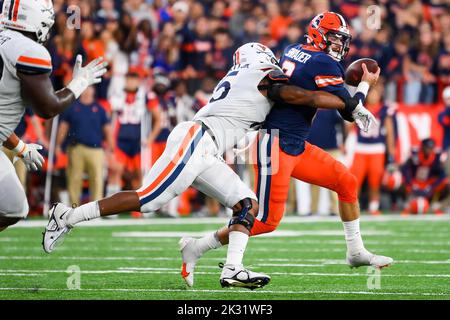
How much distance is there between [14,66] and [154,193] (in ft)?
3.66

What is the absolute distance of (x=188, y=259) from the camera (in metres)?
6.21

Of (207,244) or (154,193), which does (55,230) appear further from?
(207,244)

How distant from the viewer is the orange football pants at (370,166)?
12.9 m

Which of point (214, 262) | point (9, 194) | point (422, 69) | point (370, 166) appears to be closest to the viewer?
point (9, 194)

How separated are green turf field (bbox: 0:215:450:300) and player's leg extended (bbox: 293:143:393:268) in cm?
16

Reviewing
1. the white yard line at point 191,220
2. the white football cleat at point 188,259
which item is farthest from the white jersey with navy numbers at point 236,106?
the white yard line at point 191,220

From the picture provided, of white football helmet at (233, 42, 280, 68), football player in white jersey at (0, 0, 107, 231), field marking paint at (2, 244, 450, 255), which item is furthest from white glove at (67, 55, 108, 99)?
field marking paint at (2, 244, 450, 255)

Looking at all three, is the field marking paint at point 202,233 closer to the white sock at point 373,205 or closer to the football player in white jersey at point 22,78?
the white sock at point 373,205

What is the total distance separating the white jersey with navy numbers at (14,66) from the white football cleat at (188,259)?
1353 mm

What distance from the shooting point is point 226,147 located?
6148mm

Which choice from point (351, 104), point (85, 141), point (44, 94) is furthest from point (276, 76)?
point (85, 141)

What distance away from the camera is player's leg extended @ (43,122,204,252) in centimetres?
589

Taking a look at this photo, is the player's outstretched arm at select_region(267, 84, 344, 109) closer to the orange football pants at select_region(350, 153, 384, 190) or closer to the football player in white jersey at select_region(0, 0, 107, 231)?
the football player in white jersey at select_region(0, 0, 107, 231)

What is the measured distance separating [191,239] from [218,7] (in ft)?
28.7
